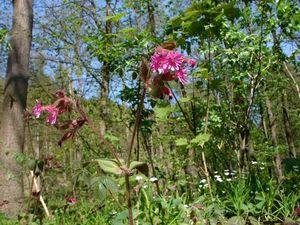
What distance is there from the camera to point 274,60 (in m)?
4.29

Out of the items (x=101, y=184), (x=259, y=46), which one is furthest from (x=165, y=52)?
(x=259, y=46)

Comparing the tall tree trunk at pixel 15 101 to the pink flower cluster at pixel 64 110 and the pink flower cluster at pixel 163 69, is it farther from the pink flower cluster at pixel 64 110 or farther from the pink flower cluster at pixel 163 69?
the pink flower cluster at pixel 163 69

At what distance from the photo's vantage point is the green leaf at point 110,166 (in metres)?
1.23

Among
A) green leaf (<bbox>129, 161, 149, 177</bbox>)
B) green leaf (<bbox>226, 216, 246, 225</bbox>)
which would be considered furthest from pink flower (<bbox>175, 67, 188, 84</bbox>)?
green leaf (<bbox>226, 216, 246, 225</bbox>)

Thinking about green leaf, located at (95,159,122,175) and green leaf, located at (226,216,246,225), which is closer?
green leaf, located at (95,159,122,175)

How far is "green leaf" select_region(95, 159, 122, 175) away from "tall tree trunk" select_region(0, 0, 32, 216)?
4.63m

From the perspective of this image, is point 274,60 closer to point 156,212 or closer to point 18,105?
point 156,212

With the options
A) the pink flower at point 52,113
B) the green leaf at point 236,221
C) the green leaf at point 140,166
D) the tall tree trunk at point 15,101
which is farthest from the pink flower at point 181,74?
the tall tree trunk at point 15,101

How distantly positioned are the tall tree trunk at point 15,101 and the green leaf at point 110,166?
4.63 m

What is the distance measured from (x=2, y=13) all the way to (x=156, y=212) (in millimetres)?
9719

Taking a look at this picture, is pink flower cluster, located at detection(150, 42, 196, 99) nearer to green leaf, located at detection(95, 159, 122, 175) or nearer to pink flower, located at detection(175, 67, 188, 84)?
pink flower, located at detection(175, 67, 188, 84)

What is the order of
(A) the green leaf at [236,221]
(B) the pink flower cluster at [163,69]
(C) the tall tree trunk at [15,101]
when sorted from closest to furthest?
(B) the pink flower cluster at [163,69] → (A) the green leaf at [236,221] → (C) the tall tree trunk at [15,101]

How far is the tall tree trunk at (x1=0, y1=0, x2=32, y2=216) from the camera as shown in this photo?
5785 mm

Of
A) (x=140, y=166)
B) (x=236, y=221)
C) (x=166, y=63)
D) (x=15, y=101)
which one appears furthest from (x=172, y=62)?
(x=15, y=101)
